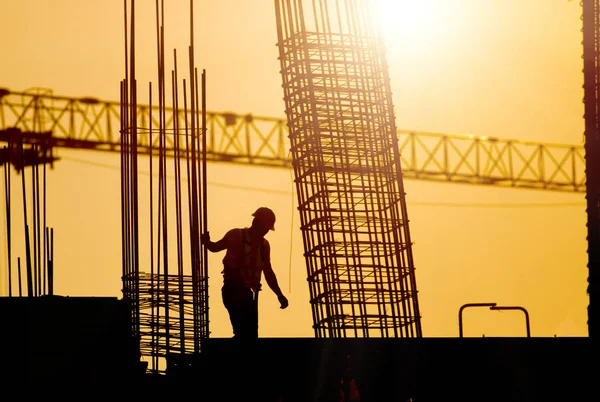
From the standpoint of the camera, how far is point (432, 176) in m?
38.6

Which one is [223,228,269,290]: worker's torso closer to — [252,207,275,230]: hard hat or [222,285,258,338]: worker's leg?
[222,285,258,338]: worker's leg

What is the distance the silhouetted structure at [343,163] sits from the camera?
35.7 ft

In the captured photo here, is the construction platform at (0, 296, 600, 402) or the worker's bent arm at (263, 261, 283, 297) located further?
the worker's bent arm at (263, 261, 283, 297)

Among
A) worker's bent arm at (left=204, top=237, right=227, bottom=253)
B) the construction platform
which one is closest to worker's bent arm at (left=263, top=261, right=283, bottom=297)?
worker's bent arm at (left=204, top=237, right=227, bottom=253)

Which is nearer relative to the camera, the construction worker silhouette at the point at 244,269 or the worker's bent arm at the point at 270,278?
the construction worker silhouette at the point at 244,269

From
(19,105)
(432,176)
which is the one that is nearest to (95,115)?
(19,105)

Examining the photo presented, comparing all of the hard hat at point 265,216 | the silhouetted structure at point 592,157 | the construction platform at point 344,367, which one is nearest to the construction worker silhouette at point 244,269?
the hard hat at point 265,216

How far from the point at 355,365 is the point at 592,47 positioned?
3.40 meters

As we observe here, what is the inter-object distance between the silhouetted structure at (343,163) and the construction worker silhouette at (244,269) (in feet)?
1.37

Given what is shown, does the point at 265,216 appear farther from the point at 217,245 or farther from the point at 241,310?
the point at 241,310

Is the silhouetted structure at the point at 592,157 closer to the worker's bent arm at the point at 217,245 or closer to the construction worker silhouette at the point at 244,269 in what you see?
the construction worker silhouette at the point at 244,269

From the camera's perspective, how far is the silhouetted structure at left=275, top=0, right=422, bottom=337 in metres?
10.9

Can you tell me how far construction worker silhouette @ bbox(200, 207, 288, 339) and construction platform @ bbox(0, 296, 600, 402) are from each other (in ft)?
1.55

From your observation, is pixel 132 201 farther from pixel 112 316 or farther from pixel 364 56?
pixel 364 56
